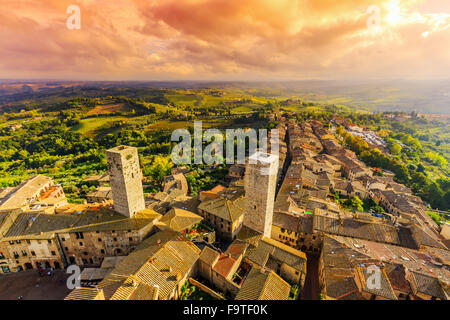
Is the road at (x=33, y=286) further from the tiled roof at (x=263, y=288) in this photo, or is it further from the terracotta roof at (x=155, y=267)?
the tiled roof at (x=263, y=288)

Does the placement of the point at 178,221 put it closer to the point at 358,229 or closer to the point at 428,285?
the point at 358,229

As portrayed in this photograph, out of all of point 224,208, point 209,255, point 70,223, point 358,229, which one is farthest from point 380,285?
point 70,223

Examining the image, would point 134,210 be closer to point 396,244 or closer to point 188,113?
point 396,244

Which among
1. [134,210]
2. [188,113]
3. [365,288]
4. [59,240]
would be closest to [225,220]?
[134,210]

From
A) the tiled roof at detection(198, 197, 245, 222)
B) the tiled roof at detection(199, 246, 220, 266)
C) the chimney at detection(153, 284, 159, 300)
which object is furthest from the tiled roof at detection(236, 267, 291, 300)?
the tiled roof at detection(198, 197, 245, 222)

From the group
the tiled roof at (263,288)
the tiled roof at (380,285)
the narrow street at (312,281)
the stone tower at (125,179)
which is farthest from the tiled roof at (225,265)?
the tiled roof at (380,285)

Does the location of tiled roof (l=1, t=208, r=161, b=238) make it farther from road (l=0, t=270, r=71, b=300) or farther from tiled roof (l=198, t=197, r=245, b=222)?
tiled roof (l=198, t=197, r=245, b=222)
